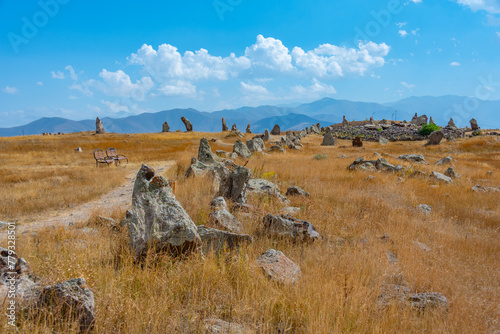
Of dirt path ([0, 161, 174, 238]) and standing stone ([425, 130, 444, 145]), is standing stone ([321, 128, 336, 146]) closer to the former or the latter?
standing stone ([425, 130, 444, 145])

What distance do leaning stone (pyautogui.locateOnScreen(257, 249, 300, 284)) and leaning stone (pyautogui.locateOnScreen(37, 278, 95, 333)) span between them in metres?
1.97

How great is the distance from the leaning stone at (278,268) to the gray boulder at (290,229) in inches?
50.2

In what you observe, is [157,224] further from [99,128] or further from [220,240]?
[99,128]

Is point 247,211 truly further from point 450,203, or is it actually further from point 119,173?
point 119,173

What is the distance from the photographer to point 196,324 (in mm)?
2600

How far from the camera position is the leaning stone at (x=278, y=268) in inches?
137

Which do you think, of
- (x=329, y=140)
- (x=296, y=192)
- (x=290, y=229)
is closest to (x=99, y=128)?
(x=329, y=140)

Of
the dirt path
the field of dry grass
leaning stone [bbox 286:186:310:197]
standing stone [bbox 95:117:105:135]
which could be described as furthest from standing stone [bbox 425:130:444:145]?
standing stone [bbox 95:117:105:135]

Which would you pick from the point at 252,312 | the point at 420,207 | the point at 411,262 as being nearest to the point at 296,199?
the point at 420,207

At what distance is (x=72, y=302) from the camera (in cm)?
248

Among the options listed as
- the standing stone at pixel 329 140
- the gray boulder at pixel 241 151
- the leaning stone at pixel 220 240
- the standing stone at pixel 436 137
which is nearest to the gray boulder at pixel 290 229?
the leaning stone at pixel 220 240

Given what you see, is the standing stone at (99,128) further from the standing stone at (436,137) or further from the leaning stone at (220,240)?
the leaning stone at (220,240)

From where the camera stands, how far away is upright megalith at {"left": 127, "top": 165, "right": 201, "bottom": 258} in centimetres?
401

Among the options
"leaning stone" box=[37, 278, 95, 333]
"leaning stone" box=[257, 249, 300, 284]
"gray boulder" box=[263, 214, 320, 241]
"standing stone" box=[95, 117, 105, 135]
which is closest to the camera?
"leaning stone" box=[37, 278, 95, 333]
